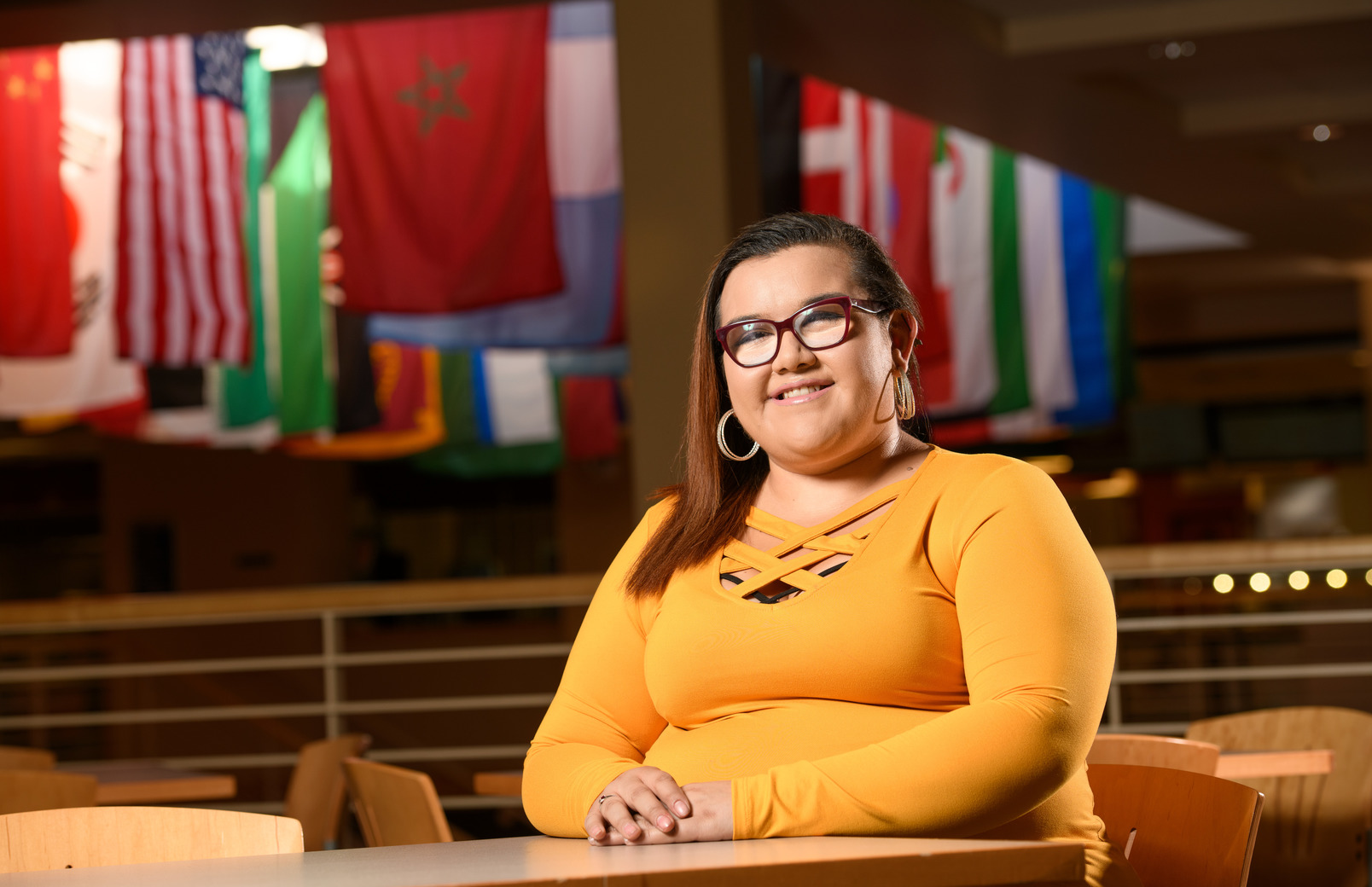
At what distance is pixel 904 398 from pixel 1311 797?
5.70 ft

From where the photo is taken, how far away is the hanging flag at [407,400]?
8289 millimetres

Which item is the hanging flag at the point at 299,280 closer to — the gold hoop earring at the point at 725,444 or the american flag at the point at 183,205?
the american flag at the point at 183,205

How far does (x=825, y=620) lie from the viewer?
1489 millimetres

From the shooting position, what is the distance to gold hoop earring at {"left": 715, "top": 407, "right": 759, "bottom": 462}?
177cm

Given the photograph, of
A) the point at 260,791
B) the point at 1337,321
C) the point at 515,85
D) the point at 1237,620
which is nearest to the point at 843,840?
the point at 1237,620

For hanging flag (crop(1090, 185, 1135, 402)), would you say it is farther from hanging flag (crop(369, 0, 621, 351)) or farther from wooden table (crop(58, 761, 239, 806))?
wooden table (crop(58, 761, 239, 806))

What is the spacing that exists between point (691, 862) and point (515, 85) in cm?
451

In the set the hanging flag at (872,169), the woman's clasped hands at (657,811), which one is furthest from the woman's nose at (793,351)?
the hanging flag at (872,169)

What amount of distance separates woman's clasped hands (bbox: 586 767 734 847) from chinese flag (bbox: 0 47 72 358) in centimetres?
549

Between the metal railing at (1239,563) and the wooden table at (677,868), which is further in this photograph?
the metal railing at (1239,563)

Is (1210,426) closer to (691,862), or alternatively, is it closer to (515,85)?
(515,85)

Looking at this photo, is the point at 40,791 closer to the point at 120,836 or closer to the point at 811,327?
the point at 120,836

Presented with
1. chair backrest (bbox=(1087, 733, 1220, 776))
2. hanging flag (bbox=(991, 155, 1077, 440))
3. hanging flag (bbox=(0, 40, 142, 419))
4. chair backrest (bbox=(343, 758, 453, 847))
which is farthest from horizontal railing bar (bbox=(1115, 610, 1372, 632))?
hanging flag (bbox=(0, 40, 142, 419))

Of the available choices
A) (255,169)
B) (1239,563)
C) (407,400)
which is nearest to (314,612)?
(1239,563)
